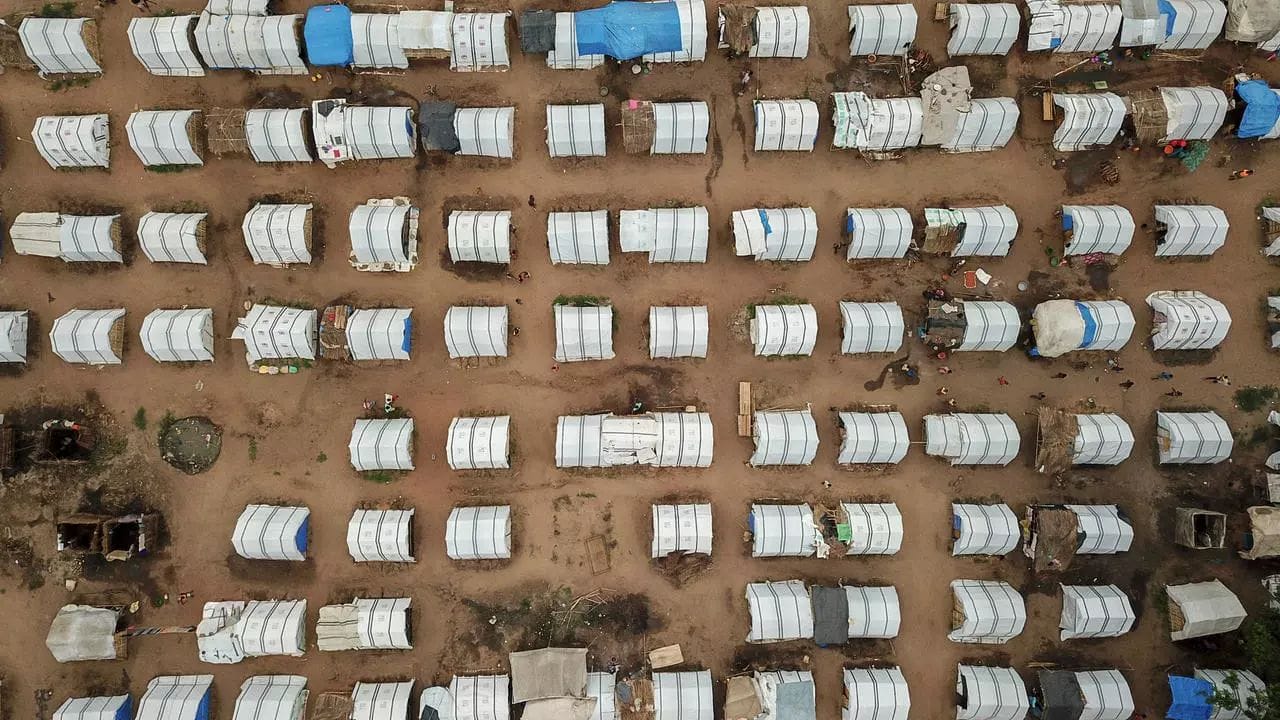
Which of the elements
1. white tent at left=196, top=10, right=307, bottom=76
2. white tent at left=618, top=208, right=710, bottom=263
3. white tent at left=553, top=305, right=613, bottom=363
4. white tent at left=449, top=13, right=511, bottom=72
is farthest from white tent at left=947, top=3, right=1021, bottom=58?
white tent at left=196, top=10, right=307, bottom=76

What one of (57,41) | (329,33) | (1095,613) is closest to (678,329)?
(329,33)

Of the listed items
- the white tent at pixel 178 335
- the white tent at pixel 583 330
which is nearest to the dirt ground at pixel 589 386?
the white tent at pixel 178 335

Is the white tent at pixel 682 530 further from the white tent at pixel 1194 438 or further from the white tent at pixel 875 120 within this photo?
the white tent at pixel 1194 438

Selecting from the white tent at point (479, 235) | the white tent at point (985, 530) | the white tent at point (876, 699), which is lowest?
the white tent at point (876, 699)

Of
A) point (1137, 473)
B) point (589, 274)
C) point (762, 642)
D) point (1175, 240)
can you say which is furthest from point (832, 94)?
point (762, 642)

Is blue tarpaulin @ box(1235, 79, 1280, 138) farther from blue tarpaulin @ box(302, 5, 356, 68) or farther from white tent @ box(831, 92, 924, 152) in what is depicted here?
blue tarpaulin @ box(302, 5, 356, 68)

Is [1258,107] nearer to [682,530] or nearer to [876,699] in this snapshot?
[876,699]
